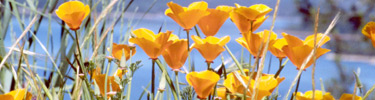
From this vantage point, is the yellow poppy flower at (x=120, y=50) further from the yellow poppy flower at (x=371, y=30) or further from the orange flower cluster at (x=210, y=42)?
the yellow poppy flower at (x=371, y=30)

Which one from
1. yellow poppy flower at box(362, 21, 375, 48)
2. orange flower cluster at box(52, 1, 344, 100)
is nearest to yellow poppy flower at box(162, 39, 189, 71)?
orange flower cluster at box(52, 1, 344, 100)

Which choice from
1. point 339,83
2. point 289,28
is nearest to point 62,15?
point 339,83

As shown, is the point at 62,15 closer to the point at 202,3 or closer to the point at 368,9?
the point at 202,3

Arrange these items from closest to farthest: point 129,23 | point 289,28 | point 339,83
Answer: point 129,23, point 339,83, point 289,28

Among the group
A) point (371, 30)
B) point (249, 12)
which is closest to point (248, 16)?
point (249, 12)

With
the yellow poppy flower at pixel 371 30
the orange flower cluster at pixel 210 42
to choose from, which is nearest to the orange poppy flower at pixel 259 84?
the orange flower cluster at pixel 210 42

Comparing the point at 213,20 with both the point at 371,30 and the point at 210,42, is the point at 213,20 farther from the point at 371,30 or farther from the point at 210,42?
the point at 371,30
